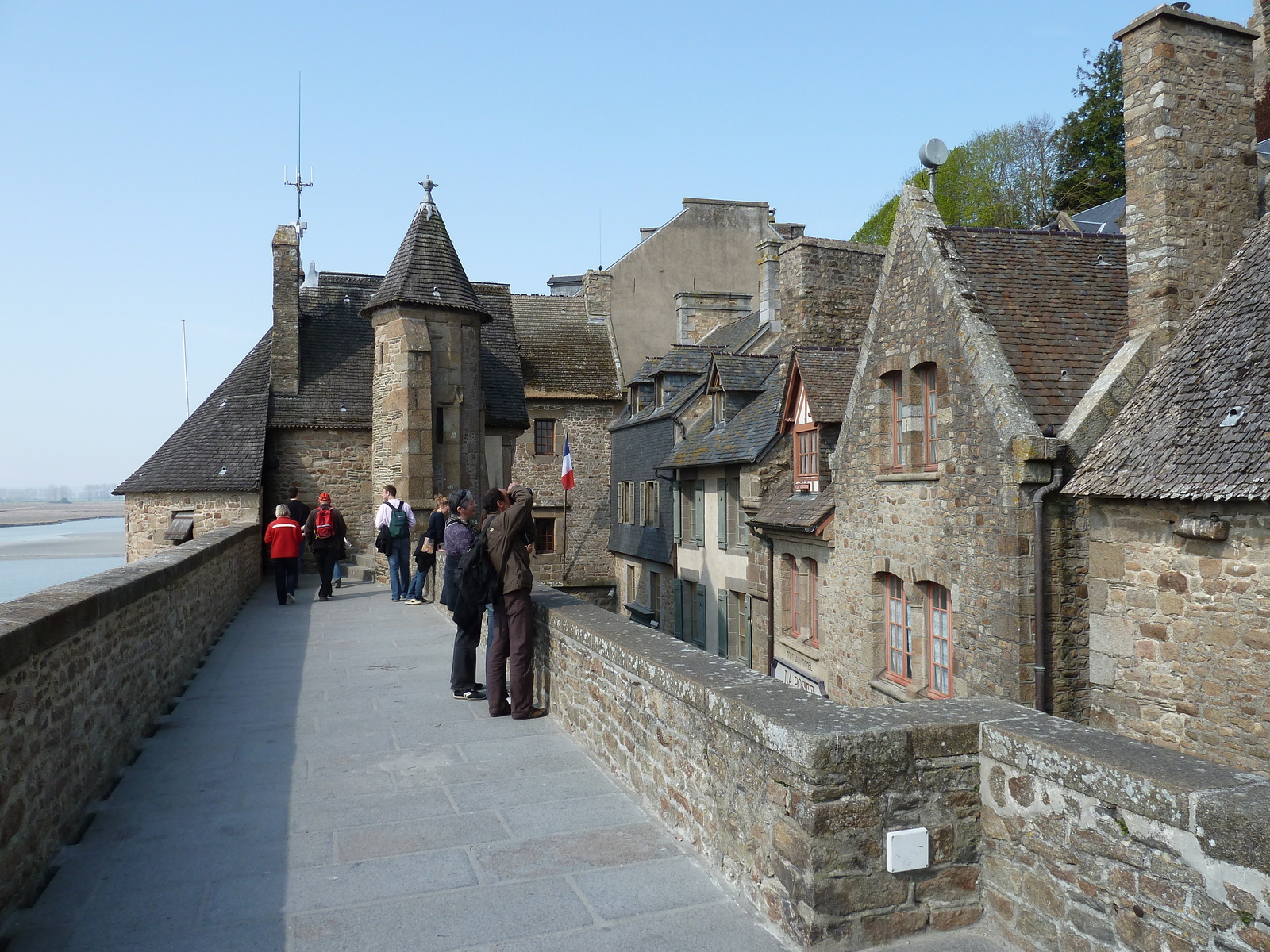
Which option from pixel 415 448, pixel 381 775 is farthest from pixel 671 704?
pixel 415 448

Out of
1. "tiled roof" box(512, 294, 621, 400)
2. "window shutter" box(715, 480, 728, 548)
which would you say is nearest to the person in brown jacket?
"window shutter" box(715, 480, 728, 548)

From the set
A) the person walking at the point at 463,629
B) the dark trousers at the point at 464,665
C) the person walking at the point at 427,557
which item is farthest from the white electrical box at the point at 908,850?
the person walking at the point at 427,557

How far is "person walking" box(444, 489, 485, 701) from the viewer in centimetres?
775

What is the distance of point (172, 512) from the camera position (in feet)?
70.7

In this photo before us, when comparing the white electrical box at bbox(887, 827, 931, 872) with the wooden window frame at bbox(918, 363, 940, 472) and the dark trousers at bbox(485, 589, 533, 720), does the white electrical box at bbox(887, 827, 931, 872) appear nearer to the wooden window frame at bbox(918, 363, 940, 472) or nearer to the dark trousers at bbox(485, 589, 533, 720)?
the dark trousers at bbox(485, 589, 533, 720)

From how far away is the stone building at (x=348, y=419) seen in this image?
20.7 meters

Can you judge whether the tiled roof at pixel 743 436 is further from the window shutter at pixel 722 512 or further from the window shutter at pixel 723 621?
the window shutter at pixel 723 621

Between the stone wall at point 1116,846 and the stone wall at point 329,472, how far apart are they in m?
20.3

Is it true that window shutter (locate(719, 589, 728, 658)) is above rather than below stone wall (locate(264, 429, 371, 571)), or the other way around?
below

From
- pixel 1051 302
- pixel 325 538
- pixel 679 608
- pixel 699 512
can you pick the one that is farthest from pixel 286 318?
pixel 1051 302

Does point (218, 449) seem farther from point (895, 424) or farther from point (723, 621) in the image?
point (895, 424)

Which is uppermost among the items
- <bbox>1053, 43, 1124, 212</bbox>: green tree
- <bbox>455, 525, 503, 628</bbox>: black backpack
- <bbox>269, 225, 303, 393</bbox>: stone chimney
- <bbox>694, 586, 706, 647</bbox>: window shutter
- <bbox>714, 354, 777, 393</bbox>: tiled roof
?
<bbox>1053, 43, 1124, 212</bbox>: green tree

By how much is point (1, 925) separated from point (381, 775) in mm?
2402

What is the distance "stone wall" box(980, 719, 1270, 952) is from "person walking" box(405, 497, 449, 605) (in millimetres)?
11243
